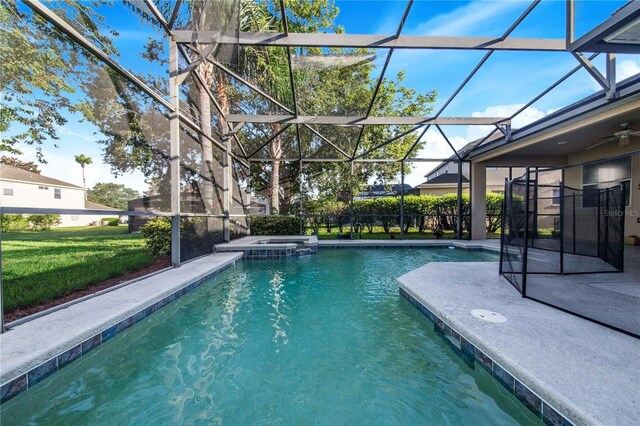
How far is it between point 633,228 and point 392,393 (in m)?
10.5

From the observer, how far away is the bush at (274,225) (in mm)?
11969

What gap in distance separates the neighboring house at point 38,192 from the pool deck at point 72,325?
3.86 feet

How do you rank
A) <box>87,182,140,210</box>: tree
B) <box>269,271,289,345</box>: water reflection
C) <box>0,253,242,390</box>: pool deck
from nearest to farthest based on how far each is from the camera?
<box>0,253,242,390</box>: pool deck, <box>269,271,289,345</box>: water reflection, <box>87,182,140,210</box>: tree

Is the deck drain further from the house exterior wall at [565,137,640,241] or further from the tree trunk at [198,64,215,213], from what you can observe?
the house exterior wall at [565,137,640,241]

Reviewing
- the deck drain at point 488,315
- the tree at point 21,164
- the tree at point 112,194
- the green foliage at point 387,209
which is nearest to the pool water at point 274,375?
the deck drain at point 488,315

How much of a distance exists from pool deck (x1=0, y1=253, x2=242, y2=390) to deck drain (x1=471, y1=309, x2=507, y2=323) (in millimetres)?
3880

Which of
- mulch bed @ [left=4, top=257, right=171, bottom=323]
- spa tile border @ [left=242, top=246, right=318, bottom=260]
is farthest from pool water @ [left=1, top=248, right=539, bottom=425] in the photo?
spa tile border @ [left=242, top=246, right=318, bottom=260]

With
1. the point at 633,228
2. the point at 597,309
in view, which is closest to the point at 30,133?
the point at 597,309

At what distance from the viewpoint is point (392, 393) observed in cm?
215

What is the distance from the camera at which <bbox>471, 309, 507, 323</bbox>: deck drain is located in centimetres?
281

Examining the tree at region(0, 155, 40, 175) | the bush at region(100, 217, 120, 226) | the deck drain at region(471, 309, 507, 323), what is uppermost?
the tree at region(0, 155, 40, 175)

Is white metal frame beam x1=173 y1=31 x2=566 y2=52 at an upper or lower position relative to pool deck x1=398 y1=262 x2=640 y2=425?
upper

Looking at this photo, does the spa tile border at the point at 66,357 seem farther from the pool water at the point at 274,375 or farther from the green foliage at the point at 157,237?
the green foliage at the point at 157,237

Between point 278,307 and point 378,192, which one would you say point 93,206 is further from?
point 378,192
